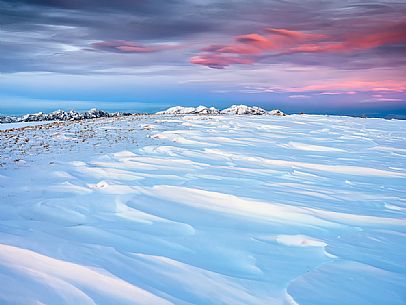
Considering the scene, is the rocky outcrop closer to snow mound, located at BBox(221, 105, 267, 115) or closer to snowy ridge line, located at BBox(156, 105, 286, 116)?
snowy ridge line, located at BBox(156, 105, 286, 116)

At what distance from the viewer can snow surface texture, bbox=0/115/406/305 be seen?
101 inches

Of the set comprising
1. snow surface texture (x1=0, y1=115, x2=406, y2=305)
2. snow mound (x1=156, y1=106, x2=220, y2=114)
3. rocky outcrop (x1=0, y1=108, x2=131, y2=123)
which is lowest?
snow surface texture (x1=0, y1=115, x2=406, y2=305)

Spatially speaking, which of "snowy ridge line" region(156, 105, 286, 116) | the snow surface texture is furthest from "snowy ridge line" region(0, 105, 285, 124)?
the snow surface texture

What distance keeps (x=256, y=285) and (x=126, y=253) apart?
1148mm

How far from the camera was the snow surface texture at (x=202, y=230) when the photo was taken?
101 inches

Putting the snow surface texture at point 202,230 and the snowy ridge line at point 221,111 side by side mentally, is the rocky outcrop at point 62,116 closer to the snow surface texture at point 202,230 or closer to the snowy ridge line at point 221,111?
the snowy ridge line at point 221,111

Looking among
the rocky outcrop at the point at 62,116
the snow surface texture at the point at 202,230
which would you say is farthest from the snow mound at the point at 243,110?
the snow surface texture at the point at 202,230

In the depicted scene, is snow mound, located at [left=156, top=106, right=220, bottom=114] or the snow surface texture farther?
snow mound, located at [left=156, top=106, right=220, bottom=114]

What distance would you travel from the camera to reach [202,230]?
3.82m

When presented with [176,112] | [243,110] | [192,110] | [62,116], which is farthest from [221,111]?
[62,116]

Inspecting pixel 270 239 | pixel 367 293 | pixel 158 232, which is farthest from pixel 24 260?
pixel 367 293

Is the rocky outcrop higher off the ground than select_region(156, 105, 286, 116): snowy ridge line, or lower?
lower

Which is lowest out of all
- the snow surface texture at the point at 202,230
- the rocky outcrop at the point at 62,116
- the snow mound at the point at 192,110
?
the snow surface texture at the point at 202,230

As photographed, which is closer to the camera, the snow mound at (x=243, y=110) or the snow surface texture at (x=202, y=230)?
the snow surface texture at (x=202, y=230)
